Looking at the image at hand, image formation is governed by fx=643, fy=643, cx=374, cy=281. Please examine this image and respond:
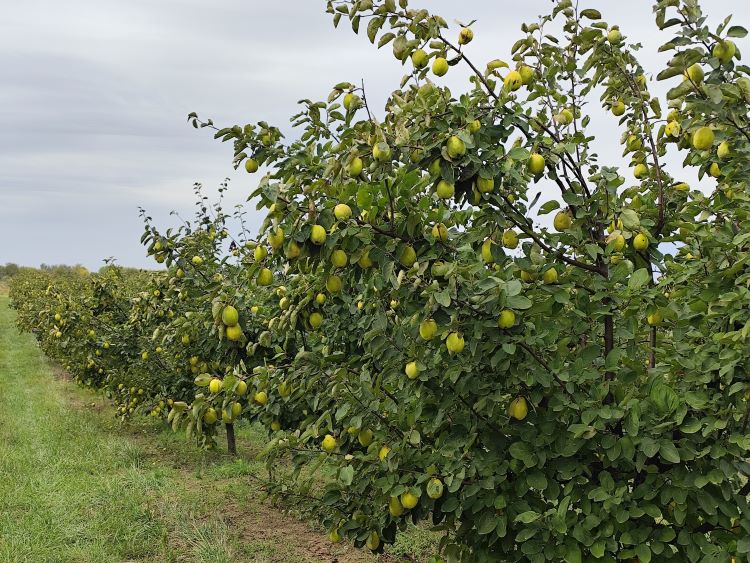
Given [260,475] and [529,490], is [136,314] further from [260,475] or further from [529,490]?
[529,490]

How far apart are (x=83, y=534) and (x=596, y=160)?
14.5 feet

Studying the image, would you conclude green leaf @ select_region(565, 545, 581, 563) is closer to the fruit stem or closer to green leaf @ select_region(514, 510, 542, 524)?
green leaf @ select_region(514, 510, 542, 524)

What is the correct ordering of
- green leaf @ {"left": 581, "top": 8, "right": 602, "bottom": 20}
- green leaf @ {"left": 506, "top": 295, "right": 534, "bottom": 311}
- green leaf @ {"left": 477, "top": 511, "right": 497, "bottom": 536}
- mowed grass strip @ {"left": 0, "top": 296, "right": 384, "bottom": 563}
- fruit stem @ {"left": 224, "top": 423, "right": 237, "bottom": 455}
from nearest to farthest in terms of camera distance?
green leaf @ {"left": 506, "top": 295, "right": 534, "bottom": 311}
green leaf @ {"left": 477, "top": 511, "right": 497, "bottom": 536}
green leaf @ {"left": 581, "top": 8, "right": 602, "bottom": 20}
mowed grass strip @ {"left": 0, "top": 296, "right": 384, "bottom": 563}
fruit stem @ {"left": 224, "top": 423, "right": 237, "bottom": 455}

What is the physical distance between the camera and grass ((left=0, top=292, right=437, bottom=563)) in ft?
14.7

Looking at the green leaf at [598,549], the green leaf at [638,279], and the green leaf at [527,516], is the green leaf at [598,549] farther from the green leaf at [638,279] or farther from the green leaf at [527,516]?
the green leaf at [638,279]

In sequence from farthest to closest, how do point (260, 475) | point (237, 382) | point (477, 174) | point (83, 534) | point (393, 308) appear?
1. point (260, 475)
2. point (83, 534)
3. point (393, 308)
4. point (237, 382)
5. point (477, 174)

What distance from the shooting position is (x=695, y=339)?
2650mm

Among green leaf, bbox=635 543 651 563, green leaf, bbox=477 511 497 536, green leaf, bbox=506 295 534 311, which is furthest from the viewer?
green leaf, bbox=477 511 497 536

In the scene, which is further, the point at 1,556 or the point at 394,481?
the point at 1,556

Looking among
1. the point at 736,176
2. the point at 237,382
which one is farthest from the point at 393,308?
the point at 736,176

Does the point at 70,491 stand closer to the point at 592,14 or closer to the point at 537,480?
the point at 537,480

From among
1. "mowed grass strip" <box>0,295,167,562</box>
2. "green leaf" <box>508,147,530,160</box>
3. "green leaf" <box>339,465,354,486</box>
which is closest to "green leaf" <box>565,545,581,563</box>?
"green leaf" <box>339,465,354,486</box>

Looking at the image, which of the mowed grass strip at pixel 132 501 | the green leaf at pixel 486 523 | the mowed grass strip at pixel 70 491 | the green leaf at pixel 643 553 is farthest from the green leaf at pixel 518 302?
the mowed grass strip at pixel 70 491

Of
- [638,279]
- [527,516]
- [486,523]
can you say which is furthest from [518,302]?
[486,523]
